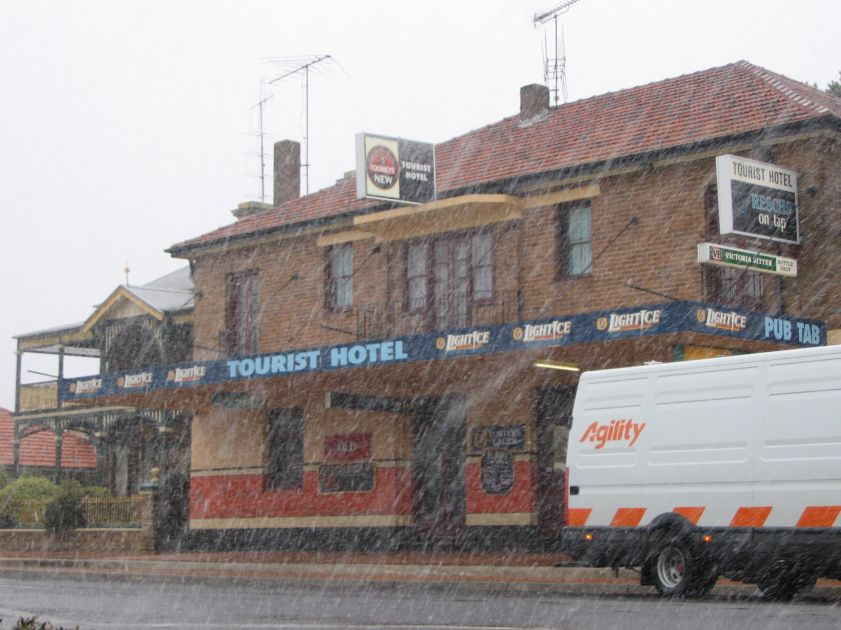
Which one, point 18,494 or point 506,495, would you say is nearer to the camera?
A: point 506,495

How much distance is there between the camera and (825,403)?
12766 millimetres

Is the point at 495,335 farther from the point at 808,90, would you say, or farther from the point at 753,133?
the point at 808,90

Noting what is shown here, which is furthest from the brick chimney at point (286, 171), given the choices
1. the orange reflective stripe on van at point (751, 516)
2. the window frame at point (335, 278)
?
the orange reflective stripe on van at point (751, 516)

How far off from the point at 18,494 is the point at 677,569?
2180 cm

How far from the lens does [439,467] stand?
24.9 meters

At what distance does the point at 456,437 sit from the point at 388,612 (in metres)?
11.8

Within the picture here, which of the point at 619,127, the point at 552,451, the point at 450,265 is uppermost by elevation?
the point at 619,127

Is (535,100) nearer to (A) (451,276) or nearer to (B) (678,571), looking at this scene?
(A) (451,276)

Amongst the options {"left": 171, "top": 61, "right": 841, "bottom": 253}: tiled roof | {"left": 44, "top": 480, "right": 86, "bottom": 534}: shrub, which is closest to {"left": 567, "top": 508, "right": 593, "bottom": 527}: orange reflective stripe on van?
{"left": 171, "top": 61, "right": 841, "bottom": 253}: tiled roof

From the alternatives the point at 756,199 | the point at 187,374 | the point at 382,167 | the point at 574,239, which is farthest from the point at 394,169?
the point at 756,199

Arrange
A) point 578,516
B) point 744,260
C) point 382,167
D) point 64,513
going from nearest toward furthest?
point 578,516, point 744,260, point 382,167, point 64,513

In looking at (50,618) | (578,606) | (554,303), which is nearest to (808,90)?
(554,303)

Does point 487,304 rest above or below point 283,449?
above

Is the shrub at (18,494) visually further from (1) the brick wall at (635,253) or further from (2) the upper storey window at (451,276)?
(2) the upper storey window at (451,276)
